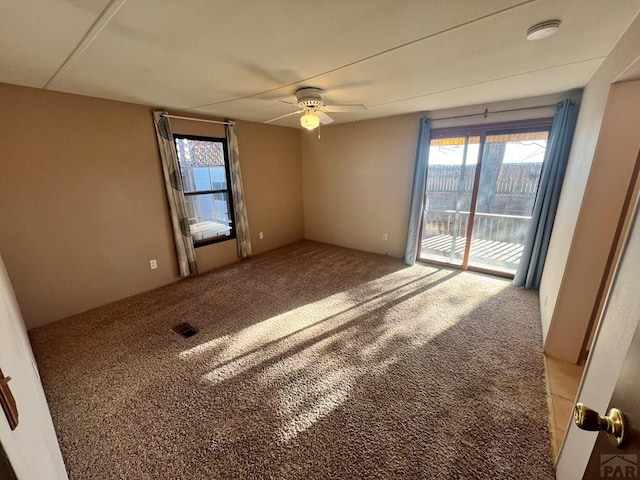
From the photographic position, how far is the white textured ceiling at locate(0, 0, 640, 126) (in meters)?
1.26

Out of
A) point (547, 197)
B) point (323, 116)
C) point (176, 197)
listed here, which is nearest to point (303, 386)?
point (323, 116)

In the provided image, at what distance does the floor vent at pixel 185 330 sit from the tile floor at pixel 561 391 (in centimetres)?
270

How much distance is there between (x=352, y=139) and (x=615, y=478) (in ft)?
14.2

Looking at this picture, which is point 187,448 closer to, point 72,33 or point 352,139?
point 72,33

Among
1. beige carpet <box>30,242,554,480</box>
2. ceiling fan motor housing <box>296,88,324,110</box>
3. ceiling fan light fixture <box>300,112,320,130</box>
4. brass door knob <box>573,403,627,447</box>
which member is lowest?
beige carpet <box>30,242,554,480</box>

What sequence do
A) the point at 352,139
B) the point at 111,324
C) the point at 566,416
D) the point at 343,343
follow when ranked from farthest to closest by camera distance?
the point at 352,139
the point at 111,324
the point at 343,343
the point at 566,416

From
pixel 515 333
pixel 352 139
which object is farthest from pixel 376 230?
pixel 515 333

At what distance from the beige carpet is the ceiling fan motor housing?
2.08m

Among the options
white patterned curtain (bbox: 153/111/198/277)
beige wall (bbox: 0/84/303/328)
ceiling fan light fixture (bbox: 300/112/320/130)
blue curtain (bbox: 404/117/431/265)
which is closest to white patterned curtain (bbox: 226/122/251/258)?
white patterned curtain (bbox: 153/111/198/277)

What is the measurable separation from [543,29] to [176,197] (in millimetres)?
3643

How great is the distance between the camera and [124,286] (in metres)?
3.08

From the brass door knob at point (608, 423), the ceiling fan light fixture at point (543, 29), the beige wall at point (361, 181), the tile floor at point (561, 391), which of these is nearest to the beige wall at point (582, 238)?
the tile floor at point (561, 391)

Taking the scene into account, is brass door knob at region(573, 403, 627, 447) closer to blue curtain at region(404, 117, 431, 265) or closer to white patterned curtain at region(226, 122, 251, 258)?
blue curtain at region(404, 117, 431, 265)

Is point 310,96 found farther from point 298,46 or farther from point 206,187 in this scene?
point 206,187
